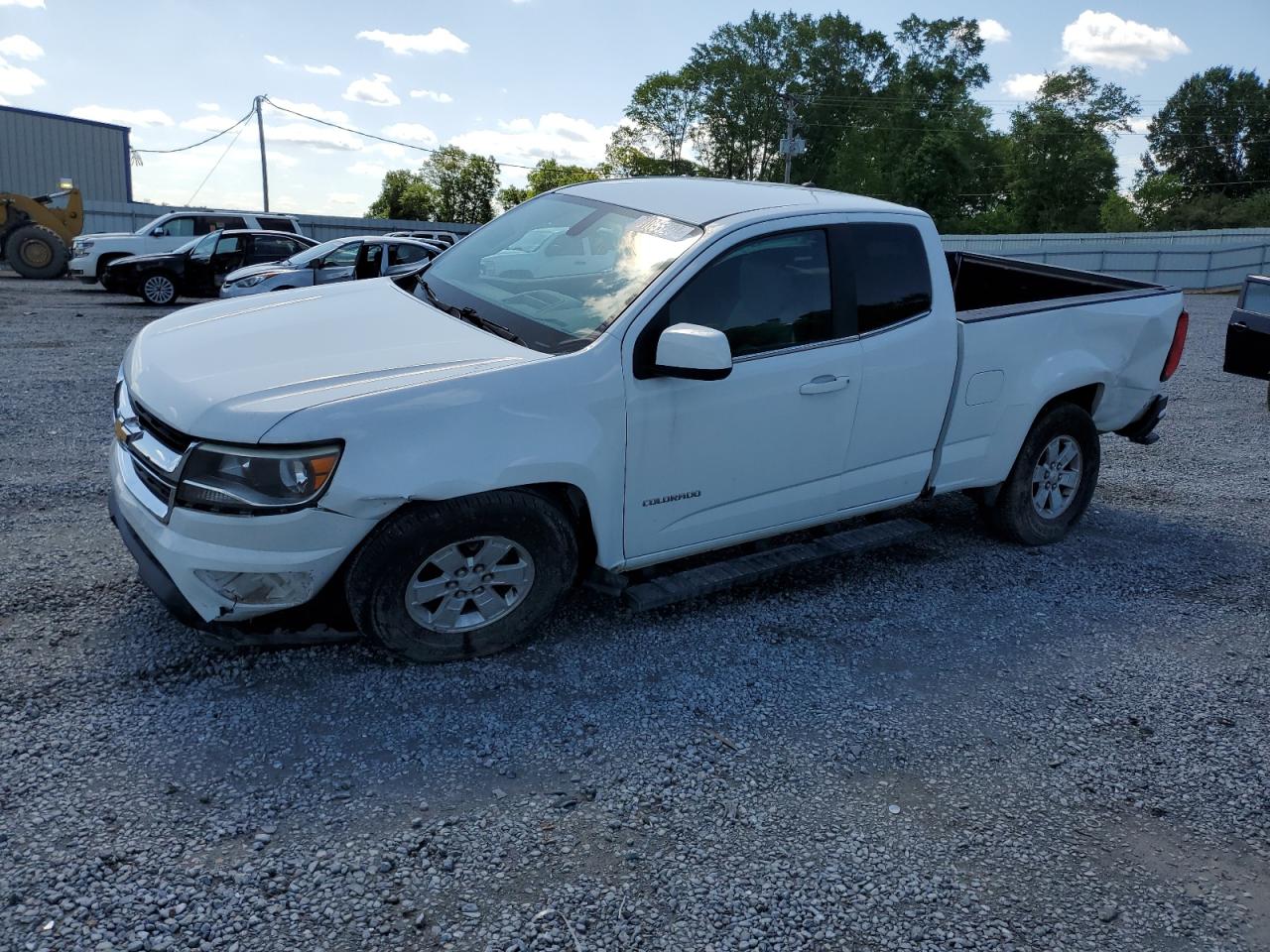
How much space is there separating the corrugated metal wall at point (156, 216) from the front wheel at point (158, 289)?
44.0 ft

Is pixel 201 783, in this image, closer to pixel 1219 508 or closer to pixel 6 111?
pixel 1219 508

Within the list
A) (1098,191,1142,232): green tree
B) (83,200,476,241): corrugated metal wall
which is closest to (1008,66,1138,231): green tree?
(1098,191,1142,232): green tree

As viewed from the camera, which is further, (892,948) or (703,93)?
(703,93)

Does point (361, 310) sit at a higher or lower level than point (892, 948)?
higher

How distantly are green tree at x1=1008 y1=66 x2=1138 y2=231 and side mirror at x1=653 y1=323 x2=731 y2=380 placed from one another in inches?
2949

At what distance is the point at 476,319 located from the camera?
4141mm

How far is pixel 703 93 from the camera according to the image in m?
77.4

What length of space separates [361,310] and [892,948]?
3.23 m

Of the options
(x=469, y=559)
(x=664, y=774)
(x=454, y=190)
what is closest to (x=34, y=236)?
(x=469, y=559)

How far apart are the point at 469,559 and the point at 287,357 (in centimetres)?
102

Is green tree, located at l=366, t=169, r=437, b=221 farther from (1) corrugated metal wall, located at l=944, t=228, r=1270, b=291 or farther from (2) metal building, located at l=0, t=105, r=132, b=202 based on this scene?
(1) corrugated metal wall, located at l=944, t=228, r=1270, b=291

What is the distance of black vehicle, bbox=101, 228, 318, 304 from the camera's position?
57.9ft

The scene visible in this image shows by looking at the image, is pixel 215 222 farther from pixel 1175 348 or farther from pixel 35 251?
pixel 1175 348

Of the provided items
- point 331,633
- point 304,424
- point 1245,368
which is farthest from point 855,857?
point 1245,368
